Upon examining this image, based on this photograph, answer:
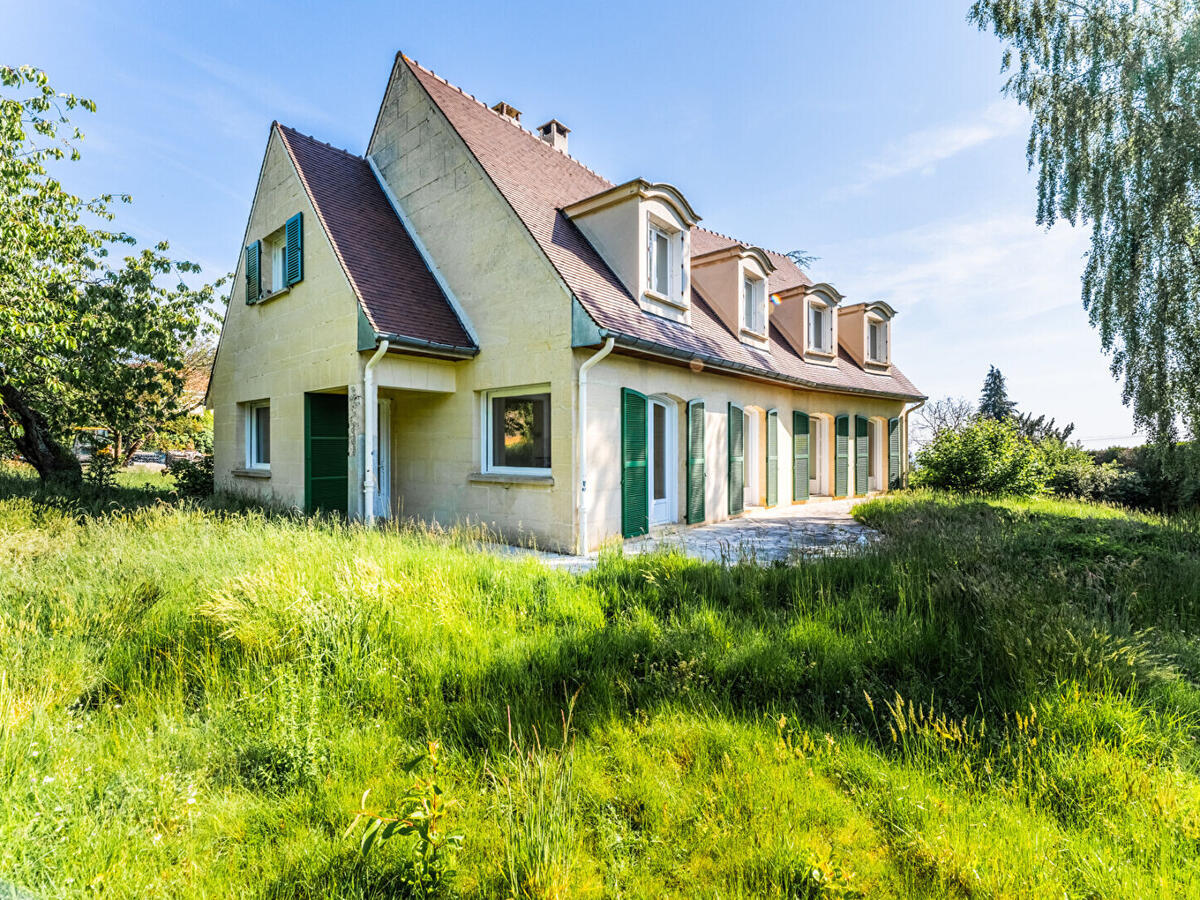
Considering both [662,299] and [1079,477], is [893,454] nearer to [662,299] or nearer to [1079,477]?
[1079,477]

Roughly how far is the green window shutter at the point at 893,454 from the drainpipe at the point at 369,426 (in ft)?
49.4

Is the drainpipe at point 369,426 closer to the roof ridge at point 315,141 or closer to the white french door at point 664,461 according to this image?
the white french door at point 664,461

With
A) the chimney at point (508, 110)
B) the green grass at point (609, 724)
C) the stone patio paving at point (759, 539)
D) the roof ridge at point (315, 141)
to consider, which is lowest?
the green grass at point (609, 724)

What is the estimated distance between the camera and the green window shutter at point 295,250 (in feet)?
30.4

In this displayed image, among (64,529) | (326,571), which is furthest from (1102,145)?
(64,529)

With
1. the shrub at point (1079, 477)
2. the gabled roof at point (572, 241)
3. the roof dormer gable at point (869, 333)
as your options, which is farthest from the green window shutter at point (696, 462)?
the shrub at point (1079, 477)

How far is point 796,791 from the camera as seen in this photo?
2.35m

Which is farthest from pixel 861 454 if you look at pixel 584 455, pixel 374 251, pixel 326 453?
pixel 326 453

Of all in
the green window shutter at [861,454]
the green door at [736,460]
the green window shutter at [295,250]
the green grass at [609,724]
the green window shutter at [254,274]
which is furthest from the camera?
the green window shutter at [861,454]

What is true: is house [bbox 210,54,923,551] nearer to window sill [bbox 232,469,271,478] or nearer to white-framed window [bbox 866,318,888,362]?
window sill [bbox 232,469,271,478]

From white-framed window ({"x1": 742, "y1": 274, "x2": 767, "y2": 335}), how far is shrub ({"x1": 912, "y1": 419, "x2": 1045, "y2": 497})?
644cm

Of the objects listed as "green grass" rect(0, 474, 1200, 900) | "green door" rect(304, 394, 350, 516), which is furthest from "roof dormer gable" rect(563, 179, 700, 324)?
"green grass" rect(0, 474, 1200, 900)

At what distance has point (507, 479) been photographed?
8.23 metres

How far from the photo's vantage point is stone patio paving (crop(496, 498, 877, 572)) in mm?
6293
